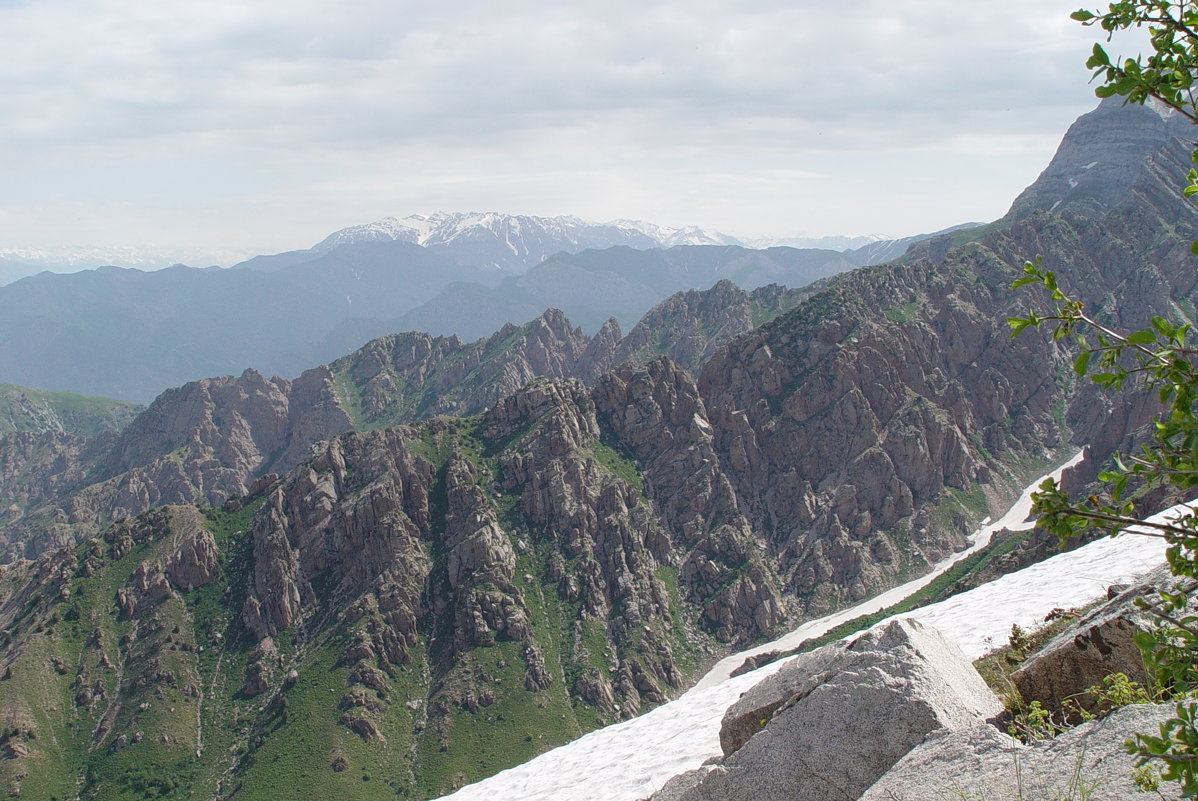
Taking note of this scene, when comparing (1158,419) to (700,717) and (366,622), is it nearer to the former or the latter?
(700,717)

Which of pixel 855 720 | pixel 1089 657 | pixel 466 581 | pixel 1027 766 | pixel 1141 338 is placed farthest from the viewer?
pixel 466 581

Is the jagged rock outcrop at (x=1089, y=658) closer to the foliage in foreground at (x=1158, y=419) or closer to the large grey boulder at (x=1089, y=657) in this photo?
the large grey boulder at (x=1089, y=657)

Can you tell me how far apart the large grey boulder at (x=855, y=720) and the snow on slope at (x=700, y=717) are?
880 centimetres

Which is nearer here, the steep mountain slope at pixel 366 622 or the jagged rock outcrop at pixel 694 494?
the steep mountain slope at pixel 366 622

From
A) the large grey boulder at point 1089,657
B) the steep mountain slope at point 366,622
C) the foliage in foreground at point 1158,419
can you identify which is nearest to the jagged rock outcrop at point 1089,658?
the large grey boulder at point 1089,657

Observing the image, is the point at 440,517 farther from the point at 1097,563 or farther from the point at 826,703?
the point at 826,703

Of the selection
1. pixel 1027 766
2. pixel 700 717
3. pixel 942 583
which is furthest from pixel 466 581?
pixel 1027 766

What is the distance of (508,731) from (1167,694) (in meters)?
135

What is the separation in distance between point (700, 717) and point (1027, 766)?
19676 millimetres

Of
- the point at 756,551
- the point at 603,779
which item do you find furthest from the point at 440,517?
the point at 603,779

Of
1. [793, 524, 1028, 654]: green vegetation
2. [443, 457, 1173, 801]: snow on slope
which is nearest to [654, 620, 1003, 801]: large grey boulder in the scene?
[443, 457, 1173, 801]: snow on slope

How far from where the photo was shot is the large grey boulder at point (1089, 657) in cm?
1401

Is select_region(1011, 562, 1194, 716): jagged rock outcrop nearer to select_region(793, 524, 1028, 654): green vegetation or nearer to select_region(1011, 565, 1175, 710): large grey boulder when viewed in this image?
select_region(1011, 565, 1175, 710): large grey boulder

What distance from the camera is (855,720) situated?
51.9 feet
